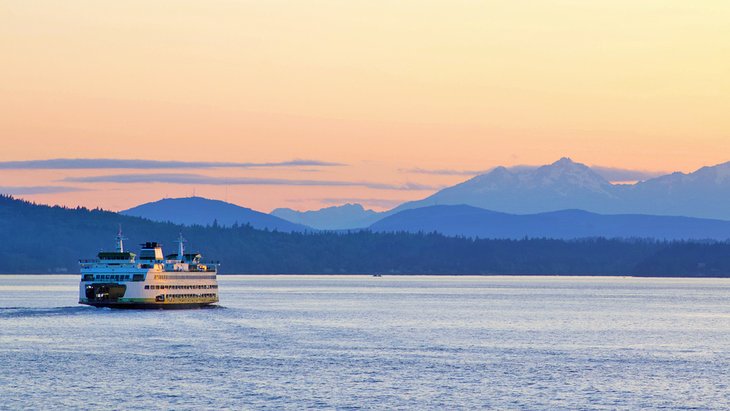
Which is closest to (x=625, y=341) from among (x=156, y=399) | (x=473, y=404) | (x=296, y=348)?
(x=296, y=348)

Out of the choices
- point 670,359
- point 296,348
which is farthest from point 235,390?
point 670,359

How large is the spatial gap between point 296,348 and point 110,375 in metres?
34.2

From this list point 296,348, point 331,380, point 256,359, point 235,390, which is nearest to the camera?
point 235,390

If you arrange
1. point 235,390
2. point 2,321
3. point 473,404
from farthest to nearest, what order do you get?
point 2,321, point 235,390, point 473,404

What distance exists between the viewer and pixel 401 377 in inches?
4680

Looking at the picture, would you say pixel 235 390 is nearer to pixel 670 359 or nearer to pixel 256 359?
pixel 256 359

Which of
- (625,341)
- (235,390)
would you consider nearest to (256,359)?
(235,390)

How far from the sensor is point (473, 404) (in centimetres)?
10150

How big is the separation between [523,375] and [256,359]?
29236 mm

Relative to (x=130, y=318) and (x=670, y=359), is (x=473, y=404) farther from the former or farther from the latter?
(x=130, y=318)

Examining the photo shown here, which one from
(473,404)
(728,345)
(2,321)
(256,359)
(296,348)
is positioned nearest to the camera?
(473,404)

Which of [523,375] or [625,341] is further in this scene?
[625,341]

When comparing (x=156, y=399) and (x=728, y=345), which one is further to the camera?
(x=728, y=345)

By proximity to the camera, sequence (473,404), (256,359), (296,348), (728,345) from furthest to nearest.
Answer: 1. (728,345)
2. (296,348)
3. (256,359)
4. (473,404)
